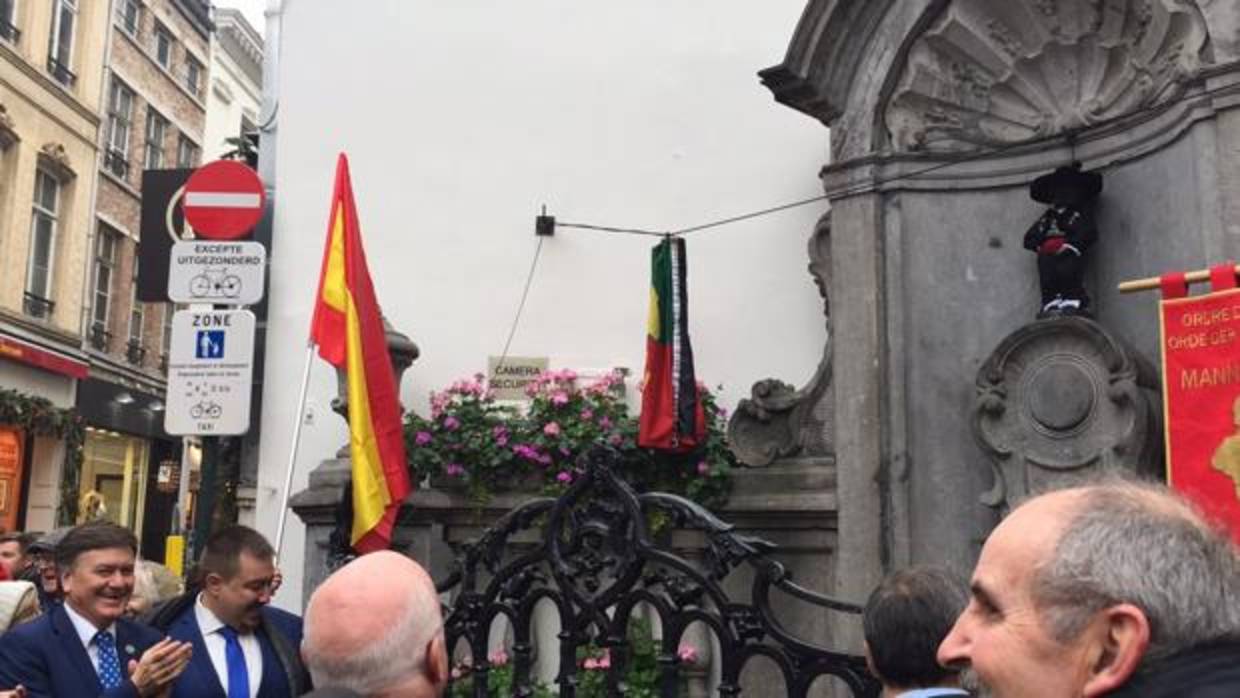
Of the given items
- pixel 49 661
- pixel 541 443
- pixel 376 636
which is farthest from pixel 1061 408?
pixel 376 636

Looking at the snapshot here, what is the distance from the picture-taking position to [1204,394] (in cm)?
550

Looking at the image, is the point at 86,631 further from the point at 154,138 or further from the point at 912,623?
the point at 154,138

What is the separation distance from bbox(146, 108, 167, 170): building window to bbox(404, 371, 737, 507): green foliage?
2181 cm

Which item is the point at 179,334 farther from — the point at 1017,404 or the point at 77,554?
the point at 1017,404

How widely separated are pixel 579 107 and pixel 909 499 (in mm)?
4068

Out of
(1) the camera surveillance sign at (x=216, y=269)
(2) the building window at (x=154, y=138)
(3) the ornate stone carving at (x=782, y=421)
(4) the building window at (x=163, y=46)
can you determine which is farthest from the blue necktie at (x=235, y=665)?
(4) the building window at (x=163, y=46)

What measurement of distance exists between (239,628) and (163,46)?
2812cm

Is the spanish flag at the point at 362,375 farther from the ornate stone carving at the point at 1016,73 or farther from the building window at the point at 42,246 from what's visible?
the building window at the point at 42,246

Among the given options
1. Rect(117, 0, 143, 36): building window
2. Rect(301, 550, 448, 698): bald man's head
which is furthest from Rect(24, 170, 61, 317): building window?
Rect(301, 550, 448, 698): bald man's head

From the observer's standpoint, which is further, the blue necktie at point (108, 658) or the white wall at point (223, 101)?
the white wall at point (223, 101)

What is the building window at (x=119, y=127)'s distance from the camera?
25578mm

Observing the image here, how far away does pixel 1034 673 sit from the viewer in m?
1.43

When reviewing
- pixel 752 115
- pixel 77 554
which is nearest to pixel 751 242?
pixel 752 115

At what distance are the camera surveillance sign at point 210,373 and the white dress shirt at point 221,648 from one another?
2038 millimetres
